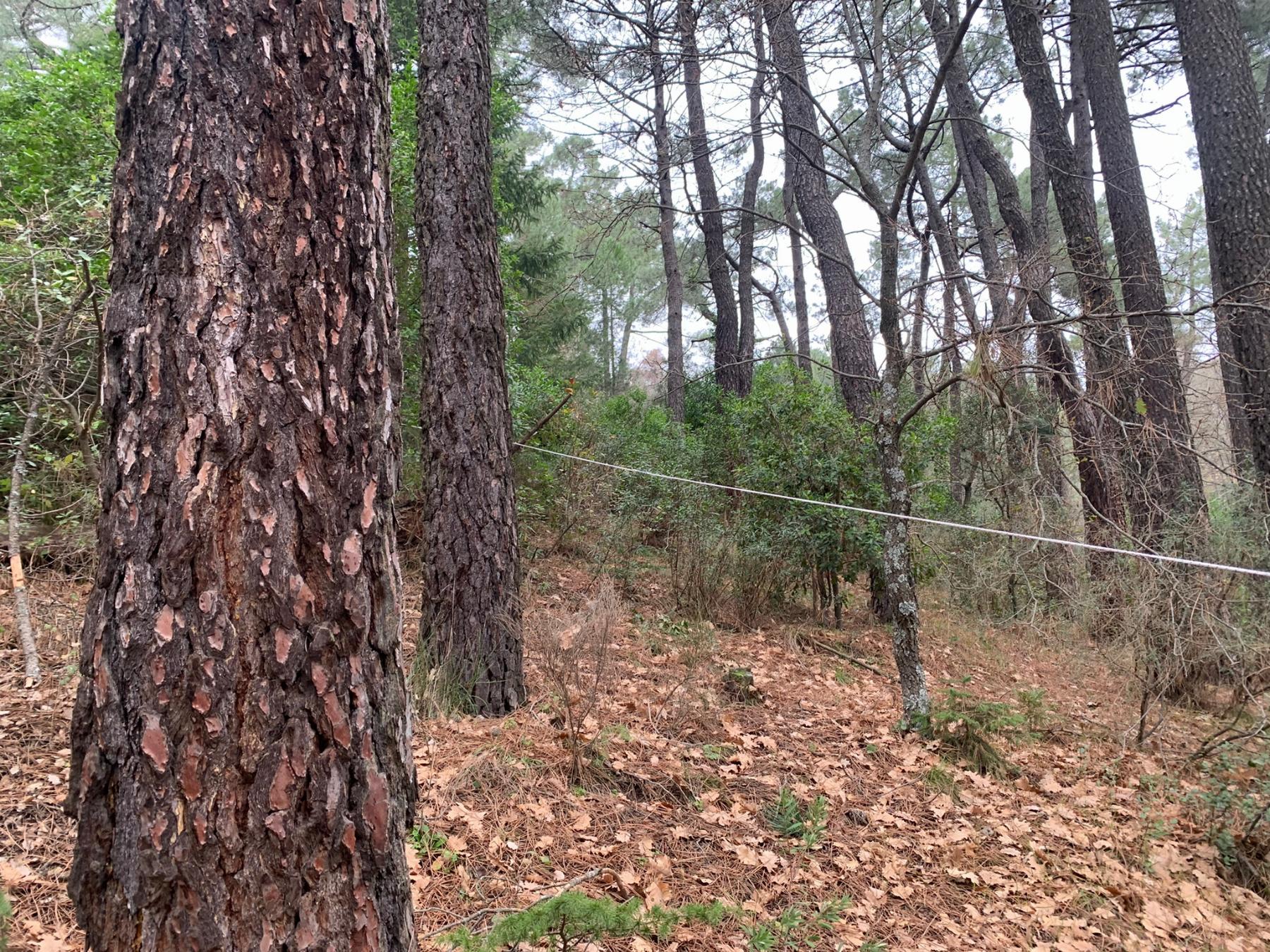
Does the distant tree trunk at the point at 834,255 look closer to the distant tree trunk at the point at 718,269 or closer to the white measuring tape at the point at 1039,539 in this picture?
the white measuring tape at the point at 1039,539

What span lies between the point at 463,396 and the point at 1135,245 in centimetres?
674

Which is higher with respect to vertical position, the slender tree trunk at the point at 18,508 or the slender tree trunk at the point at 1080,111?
the slender tree trunk at the point at 1080,111

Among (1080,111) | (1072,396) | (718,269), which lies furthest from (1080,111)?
(1072,396)

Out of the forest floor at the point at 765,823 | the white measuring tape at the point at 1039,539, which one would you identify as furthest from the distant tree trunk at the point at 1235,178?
the forest floor at the point at 765,823

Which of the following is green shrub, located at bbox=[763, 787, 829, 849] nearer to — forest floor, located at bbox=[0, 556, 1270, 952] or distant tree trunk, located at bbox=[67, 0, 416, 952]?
forest floor, located at bbox=[0, 556, 1270, 952]

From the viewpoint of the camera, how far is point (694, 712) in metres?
3.77

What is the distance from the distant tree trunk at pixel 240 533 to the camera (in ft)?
3.88

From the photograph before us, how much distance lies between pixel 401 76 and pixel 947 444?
20.3 feet

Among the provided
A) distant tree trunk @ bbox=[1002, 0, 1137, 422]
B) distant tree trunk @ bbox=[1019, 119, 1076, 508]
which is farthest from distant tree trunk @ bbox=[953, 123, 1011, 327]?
distant tree trunk @ bbox=[1019, 119, 1076, 508]

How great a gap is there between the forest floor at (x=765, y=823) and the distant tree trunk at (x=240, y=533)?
0.93m

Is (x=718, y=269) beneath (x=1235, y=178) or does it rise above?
above

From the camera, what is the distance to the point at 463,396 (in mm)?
3557

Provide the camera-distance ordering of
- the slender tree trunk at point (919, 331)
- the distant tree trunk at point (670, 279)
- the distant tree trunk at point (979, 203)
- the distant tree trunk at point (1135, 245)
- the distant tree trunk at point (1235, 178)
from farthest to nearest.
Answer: the distant tree trunk at point (670, 279), the distant tree trunk at point (979, 203), the distant tree trunk at point (1235, 178), the distant tree trunk at point (1135, 245), the slender tree trunk at point (919, 331)

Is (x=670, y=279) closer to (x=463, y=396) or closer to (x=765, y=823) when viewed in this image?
(x=463, y=396)
